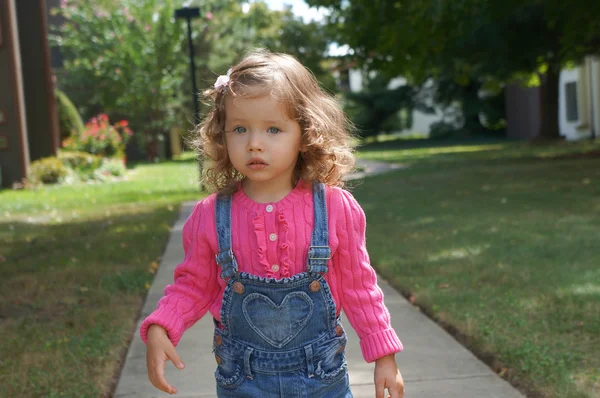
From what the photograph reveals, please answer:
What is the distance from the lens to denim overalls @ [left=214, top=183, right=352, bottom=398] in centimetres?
239

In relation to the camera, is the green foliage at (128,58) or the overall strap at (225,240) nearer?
the overall strap at (225,240)

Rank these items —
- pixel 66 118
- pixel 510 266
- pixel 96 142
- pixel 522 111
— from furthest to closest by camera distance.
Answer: pixel 522 111 → pixel 66 118 → pixel 96 142 → pixel 510 266

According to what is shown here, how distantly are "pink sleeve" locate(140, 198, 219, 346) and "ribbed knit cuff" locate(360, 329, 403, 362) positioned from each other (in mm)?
509

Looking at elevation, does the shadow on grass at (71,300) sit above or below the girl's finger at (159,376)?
below

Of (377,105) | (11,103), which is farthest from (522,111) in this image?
(11,103)

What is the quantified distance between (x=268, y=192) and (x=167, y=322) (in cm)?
50

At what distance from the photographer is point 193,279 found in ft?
8.24

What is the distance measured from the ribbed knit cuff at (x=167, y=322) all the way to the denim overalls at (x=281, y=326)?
0.51 feet

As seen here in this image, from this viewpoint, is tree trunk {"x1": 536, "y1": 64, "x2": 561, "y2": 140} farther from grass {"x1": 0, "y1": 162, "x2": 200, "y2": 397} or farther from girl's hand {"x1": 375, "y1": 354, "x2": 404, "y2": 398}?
girl's hand {"x1": 375, "y1": 354, "x2": 404, "y2": 398}

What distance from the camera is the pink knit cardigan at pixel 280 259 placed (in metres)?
2.40

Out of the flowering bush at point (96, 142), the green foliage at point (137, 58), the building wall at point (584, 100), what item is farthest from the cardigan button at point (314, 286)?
the green foliage at point (137, 58)

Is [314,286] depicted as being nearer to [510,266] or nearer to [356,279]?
[356,279]

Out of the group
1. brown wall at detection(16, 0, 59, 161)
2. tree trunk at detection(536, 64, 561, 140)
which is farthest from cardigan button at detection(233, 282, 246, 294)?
tree trunk at detection(536, 64, 561, 140)

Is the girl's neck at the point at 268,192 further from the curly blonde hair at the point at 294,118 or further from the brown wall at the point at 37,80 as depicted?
the brown wall at the point at 37,80
